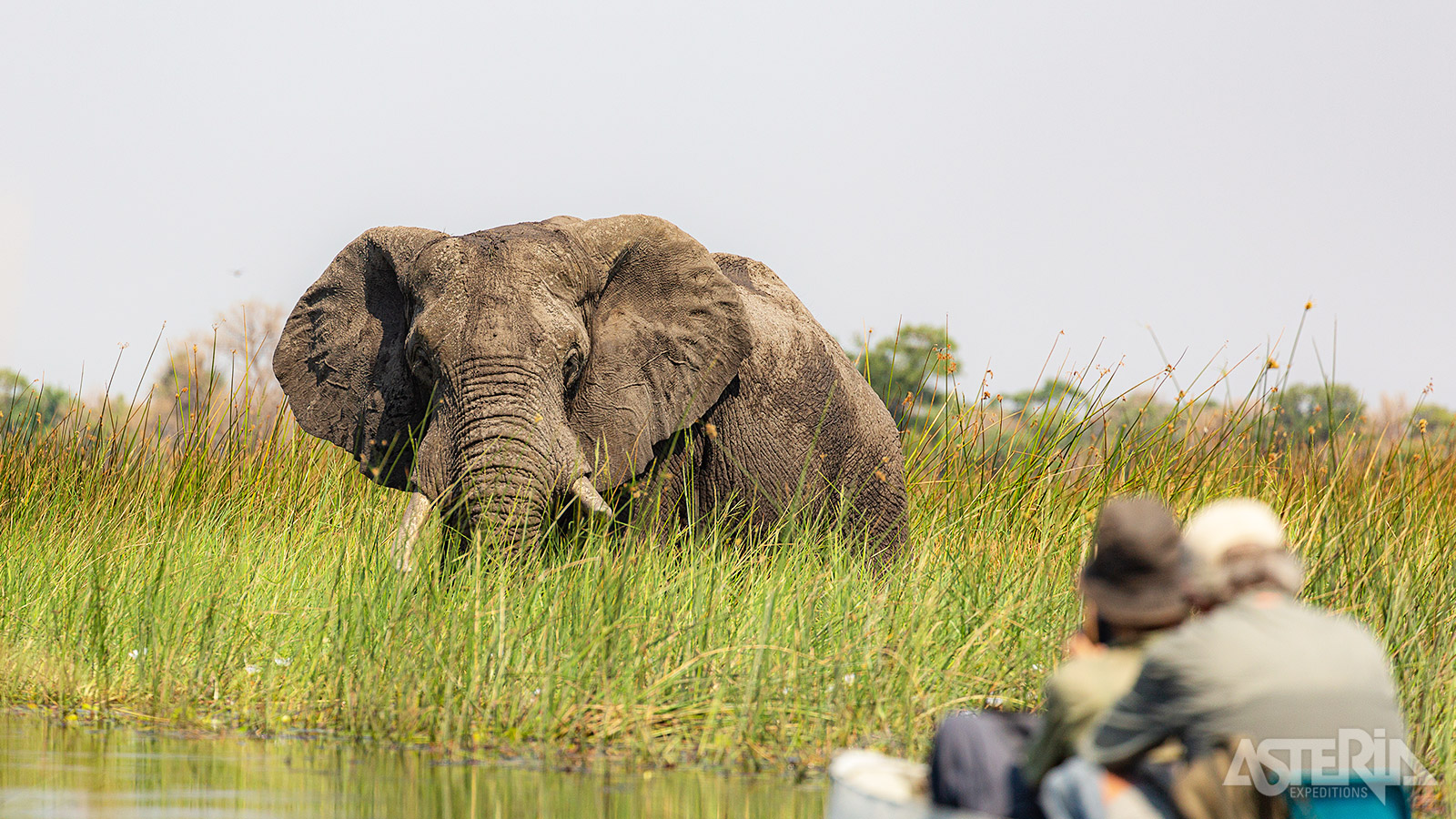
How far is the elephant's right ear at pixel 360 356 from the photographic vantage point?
8906 mm

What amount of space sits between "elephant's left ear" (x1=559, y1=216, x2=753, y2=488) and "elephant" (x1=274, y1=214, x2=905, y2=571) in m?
0.01

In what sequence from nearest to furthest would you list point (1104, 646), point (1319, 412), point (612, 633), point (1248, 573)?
point (1248, 573) < point (1104, 646) < point (612, 633) < point (1319, 412)

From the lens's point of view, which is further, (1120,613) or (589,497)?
(589,497)

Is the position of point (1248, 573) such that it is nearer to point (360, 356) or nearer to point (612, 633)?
point (612, 633)

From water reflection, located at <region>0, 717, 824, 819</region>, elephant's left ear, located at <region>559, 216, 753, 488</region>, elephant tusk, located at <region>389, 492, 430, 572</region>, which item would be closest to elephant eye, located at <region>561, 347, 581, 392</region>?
elephant's left ear, located at <region>559, 216, 753, 488</region>

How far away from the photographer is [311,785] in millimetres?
4598

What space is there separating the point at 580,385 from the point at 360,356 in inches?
61.6

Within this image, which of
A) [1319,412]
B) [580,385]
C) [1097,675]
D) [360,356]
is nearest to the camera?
[1097,675]

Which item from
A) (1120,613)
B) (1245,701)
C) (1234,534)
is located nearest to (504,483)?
(1120,613)

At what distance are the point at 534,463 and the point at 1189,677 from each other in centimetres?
521

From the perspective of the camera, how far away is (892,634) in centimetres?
622

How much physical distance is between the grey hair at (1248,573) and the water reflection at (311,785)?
1699 millimetres

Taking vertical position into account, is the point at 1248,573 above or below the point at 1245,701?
above

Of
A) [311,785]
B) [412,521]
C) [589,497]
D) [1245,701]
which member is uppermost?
[589,497]
